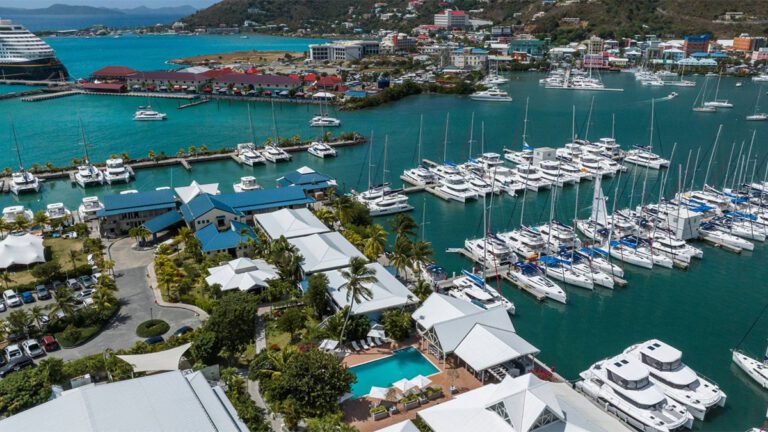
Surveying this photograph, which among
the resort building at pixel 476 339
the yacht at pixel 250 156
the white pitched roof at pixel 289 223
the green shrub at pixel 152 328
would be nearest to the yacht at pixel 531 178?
the white pitched roof at pixel 289 223

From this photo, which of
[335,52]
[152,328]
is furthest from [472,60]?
[152,328]

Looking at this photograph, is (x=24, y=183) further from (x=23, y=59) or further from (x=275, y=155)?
(x=23, y=59)

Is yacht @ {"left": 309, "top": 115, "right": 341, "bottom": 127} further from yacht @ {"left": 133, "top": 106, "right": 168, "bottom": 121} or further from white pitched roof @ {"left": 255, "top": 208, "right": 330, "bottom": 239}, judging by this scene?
white pitched roof @ {"left": 255, "top": 208, "right": 330, "bottom": 239}

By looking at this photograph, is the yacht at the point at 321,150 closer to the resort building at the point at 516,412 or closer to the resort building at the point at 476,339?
the resort building at the point at 476,339

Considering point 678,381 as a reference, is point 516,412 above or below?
above

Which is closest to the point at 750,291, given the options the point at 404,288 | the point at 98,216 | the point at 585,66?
the point at 404,288

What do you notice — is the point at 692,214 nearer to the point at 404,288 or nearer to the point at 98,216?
the point at 404,288

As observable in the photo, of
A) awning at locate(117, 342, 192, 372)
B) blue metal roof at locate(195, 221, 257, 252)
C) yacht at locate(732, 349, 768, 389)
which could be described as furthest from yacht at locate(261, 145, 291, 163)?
yacht at locate(732, 349, 768, 389)
